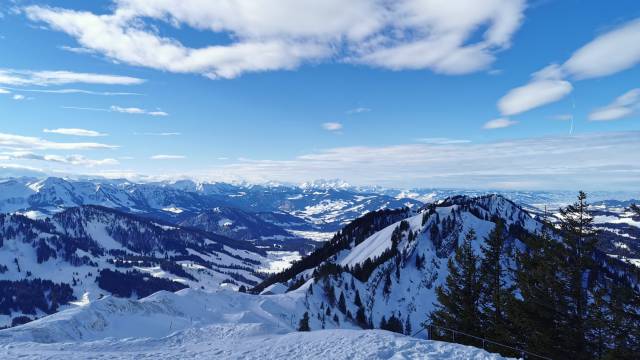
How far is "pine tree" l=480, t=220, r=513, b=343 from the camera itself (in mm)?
38062

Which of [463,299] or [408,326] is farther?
[408,326]

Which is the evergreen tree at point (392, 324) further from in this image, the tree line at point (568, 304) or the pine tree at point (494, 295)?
the tree line at point (568, 304)

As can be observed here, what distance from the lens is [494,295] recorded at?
1608 inches

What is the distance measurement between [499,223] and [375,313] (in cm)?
11541

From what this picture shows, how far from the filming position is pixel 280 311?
12519 centimetres

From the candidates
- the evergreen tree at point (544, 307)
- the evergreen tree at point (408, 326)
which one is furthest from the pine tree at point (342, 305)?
the evergreen tree at point (544, 307)

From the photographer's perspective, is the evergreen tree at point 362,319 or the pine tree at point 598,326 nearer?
the pine tree at point 598,326

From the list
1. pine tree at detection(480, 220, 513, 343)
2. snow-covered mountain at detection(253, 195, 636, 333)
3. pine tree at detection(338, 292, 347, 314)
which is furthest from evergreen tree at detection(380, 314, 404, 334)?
pine tree at detection(480, 220, 513, 343)

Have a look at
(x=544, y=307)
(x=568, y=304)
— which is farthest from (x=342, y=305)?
(x=568, y=304)

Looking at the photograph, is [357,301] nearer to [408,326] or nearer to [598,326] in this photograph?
[408,326]

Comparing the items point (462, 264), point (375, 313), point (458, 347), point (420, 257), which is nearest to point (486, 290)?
point (462, 264)

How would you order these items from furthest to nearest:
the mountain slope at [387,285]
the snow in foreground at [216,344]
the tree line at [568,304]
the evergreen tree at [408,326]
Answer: the evergreen tree at [408,326]
the mountain slope at [387,285]
the tree line at [568,304]
the snow in foreground at [216,344]

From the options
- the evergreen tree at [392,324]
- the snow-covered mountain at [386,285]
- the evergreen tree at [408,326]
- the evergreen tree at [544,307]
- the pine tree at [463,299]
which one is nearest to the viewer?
the evergreen tree at [544,307]

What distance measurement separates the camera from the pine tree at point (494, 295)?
38062 mm
